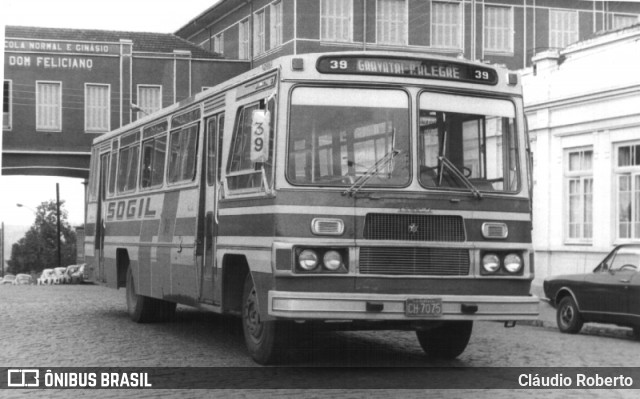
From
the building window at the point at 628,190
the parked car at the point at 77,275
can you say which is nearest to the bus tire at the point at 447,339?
the building window at the point at 628,190

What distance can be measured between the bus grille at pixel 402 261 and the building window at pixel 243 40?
3926 centimetres

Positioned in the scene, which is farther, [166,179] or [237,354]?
[166,179]

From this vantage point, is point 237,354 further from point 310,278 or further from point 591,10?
point 591,10

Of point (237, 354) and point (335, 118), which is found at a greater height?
point (335, 118)

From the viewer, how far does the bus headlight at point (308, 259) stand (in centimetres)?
986

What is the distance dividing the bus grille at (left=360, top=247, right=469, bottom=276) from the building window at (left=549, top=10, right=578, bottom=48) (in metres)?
39.3

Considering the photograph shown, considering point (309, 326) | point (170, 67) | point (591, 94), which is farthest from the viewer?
point (170, 67)

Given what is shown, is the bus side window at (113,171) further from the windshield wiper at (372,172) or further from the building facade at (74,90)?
the building facade at (74,90)

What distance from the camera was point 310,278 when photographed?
32.2 ft

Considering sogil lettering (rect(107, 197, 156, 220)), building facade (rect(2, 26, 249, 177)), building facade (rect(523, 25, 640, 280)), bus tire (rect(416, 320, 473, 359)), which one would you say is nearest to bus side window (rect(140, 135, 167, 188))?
sogil lettering (rect(107, 197, 156, 220))

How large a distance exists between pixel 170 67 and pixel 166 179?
3309cm

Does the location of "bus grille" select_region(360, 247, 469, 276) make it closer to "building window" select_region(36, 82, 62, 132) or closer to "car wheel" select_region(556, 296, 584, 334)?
"car wheel" select_region(556, 296, 584, 334)

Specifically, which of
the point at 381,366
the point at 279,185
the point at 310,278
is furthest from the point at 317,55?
the point at 381,366

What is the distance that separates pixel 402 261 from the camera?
995 cm
